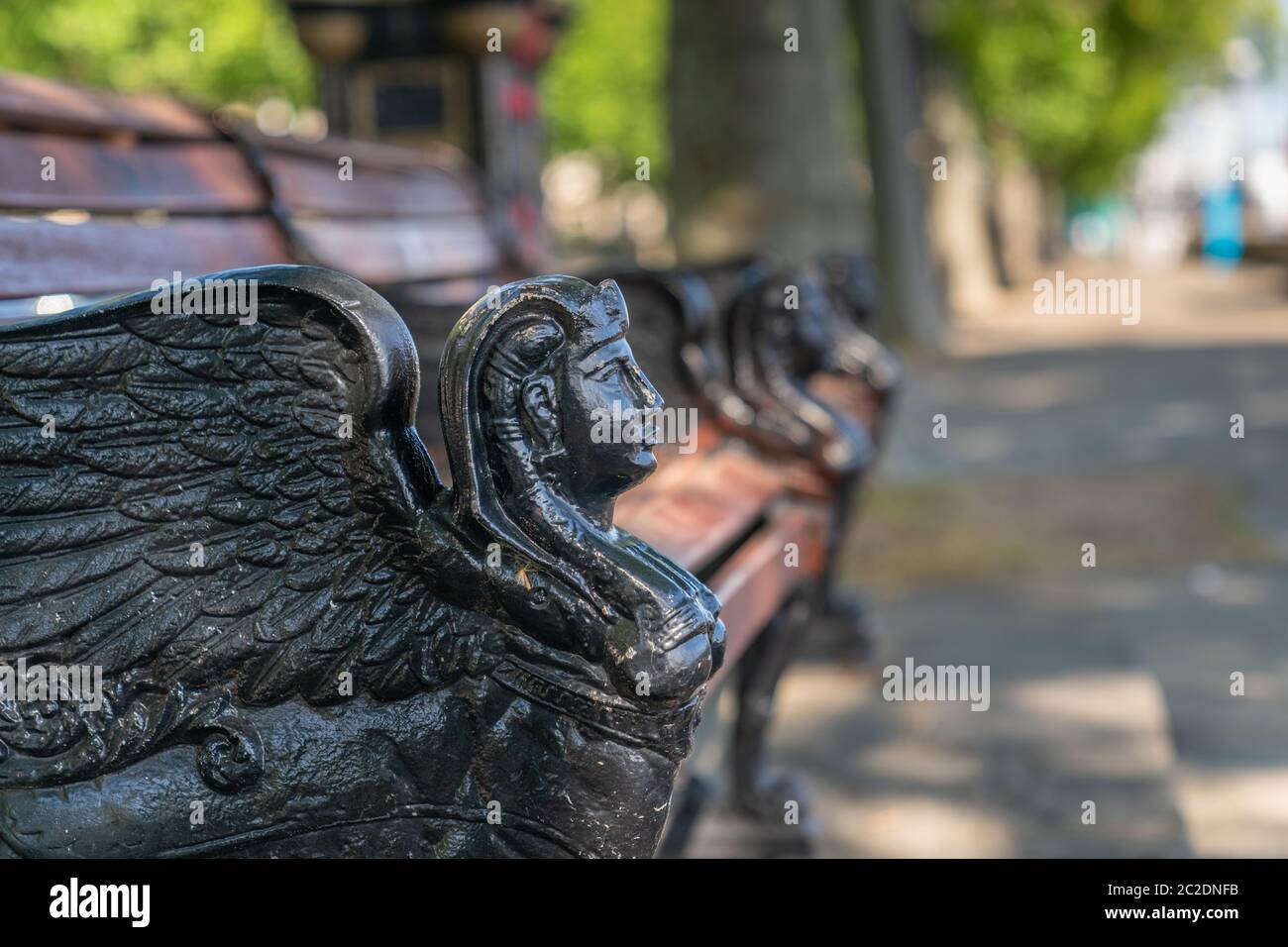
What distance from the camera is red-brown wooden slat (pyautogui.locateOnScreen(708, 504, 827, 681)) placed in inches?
109

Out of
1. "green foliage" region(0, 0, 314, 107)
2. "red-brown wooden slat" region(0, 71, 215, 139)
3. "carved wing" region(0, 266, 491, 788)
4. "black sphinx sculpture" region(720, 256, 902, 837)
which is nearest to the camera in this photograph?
"carved wing" region(0, 266, 491, 788)

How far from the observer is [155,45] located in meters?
29.3

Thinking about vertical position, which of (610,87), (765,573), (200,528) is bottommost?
(765,573)

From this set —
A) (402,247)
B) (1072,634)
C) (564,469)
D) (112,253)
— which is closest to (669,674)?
(564,469)

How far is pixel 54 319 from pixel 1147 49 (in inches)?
1165

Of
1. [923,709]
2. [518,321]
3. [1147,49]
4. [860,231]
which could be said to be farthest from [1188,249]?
[518,321]

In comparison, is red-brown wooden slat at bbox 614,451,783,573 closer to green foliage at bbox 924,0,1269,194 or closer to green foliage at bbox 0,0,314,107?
green foliage at bbox 924,0,1269,194

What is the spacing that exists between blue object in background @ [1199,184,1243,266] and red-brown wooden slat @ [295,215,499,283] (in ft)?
111

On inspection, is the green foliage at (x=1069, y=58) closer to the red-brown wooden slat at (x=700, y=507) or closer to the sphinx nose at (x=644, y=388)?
the red-brown wooden slat at (x=700, y=507)

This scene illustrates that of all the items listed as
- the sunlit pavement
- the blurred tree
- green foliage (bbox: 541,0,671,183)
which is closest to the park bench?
the sunlit pavement

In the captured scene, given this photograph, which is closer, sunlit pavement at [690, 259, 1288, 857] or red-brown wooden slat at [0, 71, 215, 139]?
red-brown wooden slat at [0, 71, 215, 139]

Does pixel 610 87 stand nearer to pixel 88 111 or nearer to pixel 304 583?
pixel 88 111

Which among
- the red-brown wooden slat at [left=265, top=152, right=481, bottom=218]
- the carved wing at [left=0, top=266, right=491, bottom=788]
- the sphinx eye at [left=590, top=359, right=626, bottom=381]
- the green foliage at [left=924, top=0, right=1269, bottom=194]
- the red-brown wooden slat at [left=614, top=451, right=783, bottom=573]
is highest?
the green foliage at [left=924, top=0, right=1269, bottom=194]

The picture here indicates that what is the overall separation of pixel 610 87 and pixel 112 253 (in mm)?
34453
